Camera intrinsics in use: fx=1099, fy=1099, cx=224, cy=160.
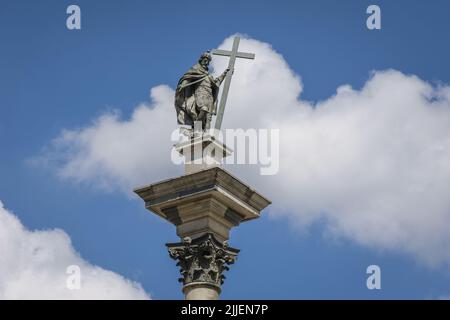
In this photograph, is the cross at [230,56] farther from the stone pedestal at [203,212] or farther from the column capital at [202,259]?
the column capital at [202,259]

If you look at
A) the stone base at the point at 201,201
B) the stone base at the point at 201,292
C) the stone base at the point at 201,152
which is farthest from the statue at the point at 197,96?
the stone base at the point at 201,292

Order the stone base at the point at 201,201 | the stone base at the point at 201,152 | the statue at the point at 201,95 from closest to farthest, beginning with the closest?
the stone base at the point at 201,201
the stone base at the point at 201,152
the statue at the point at 201,95

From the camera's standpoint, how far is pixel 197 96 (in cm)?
2466

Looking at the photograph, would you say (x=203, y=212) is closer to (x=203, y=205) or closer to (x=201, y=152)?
(x=203, y=205)

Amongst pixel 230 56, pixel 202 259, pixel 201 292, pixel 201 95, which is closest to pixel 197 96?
pixel 201 95

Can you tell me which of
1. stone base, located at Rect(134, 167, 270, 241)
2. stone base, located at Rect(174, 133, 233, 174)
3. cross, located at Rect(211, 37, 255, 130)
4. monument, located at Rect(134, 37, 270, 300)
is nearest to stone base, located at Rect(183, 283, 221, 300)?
monument, located at Rect(134, 37, 270, 300)

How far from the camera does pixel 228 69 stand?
82.5 ft

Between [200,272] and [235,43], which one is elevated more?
[235,43]

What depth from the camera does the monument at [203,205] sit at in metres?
22.6

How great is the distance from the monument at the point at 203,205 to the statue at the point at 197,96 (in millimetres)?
28
